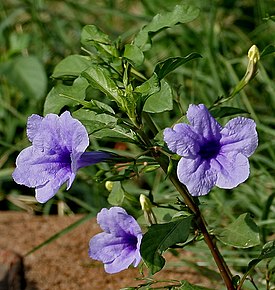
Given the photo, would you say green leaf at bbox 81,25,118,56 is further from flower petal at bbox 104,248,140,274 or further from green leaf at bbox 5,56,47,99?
green leaf at bbox 5,56,47,99

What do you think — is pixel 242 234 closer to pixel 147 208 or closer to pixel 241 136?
pixel 147 208

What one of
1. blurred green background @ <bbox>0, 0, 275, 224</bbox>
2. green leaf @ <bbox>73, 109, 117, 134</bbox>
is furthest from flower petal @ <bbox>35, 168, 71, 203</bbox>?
blurred green background @ <bbox>0, 0, 275, 224</bbox>

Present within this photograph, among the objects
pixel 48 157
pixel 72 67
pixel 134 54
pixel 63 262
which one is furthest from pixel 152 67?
pixel 48 157

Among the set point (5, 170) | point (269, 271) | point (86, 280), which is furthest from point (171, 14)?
point (5, 170)

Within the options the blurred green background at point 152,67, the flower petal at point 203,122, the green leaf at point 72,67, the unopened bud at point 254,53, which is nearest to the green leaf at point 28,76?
the blurred green background at point 152,67

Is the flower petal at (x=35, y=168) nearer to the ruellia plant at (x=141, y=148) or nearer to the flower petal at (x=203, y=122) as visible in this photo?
the ruellia plant at (x=141, y=148)

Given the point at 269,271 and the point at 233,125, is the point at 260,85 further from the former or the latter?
the point at 233,125
